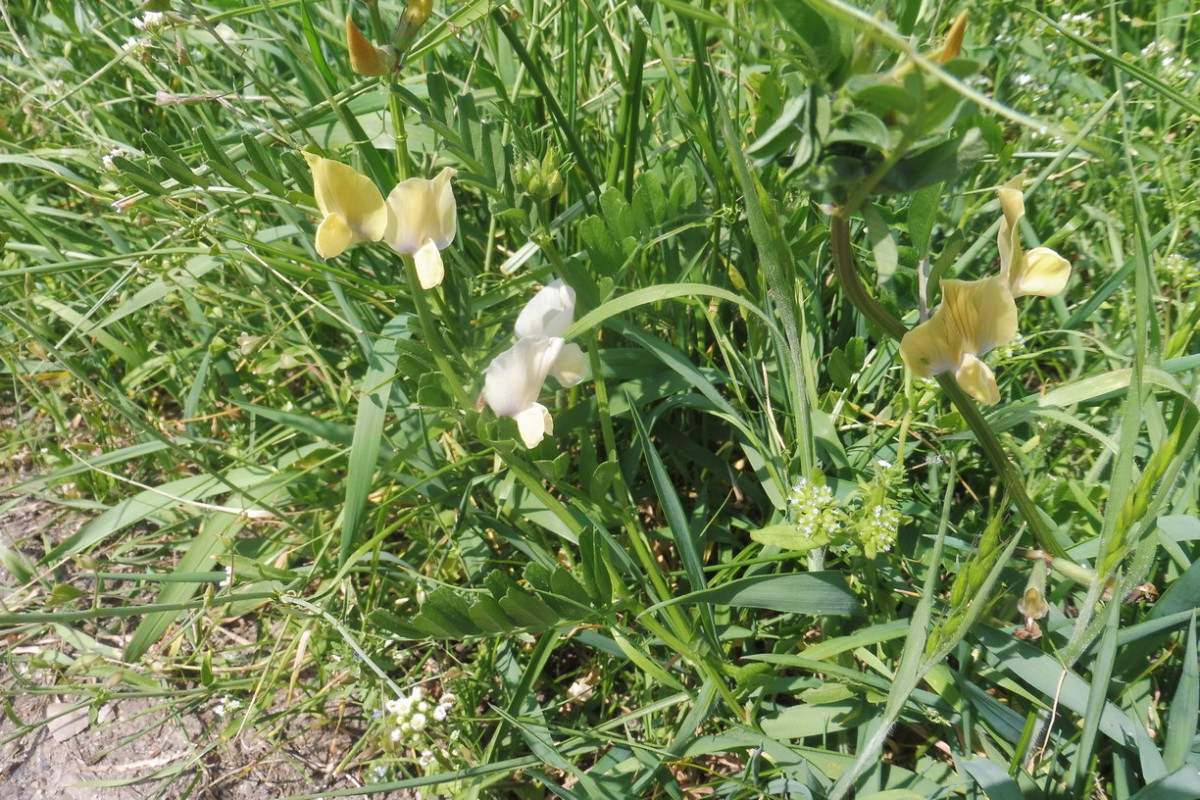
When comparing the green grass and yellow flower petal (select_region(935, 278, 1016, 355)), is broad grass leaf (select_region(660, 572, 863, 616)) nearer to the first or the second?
the green grass

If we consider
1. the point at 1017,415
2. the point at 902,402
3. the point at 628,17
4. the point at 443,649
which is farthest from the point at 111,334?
the point at 1017,415

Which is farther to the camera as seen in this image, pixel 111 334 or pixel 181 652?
pixel 111 334

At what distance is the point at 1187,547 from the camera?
118 cm

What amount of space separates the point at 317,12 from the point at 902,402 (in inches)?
58.6

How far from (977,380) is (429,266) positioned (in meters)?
0.61

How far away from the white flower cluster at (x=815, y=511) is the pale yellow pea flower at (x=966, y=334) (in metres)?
0.24

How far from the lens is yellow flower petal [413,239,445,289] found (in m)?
0.98

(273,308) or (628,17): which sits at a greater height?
(628,17)

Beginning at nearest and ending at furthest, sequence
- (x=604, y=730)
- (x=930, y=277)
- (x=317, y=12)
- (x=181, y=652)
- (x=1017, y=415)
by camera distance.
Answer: (x=930, y=277) → (x=1017, y=415) → (x=604, y=730) → (x=181, y=652) → (x=317, y=12)

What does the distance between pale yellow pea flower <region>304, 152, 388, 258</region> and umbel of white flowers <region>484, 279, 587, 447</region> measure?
0.21 m

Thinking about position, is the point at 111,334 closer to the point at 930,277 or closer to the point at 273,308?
the point at 273,308

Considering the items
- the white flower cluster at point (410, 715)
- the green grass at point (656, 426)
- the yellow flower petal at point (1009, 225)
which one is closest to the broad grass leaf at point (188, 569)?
the green grass at point (656, 426)

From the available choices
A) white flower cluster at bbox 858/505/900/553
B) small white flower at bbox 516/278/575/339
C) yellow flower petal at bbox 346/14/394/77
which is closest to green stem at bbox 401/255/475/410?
small white flower at bbox 516/278/575/339

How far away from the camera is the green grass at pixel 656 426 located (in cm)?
100
